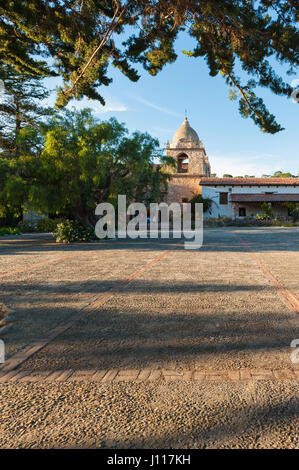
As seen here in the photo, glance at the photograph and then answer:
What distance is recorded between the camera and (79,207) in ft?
44.8

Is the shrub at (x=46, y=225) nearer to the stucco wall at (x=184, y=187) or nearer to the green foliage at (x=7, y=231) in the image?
the green foliage at (x=7, y=231)

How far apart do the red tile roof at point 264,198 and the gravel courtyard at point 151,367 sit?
99.9ft

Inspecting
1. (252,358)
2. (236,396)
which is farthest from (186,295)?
(236,396)

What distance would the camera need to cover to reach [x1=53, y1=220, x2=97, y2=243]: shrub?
1382cm

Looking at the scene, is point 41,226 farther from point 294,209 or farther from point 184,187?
point 294,209

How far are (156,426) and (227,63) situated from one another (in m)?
5.22

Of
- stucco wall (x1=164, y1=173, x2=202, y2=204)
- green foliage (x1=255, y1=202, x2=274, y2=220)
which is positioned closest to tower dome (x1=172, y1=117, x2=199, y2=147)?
stucco wall (x1=164, y1=173, x2=202, y2=204)

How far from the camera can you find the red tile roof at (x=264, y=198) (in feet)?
111

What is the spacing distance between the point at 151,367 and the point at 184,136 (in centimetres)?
3779

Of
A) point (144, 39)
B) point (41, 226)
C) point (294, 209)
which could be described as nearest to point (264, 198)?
point (294, 209)

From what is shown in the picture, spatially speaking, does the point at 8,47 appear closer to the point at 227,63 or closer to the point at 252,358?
the point at 227,63

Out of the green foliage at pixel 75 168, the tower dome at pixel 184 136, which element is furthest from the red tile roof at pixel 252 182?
the green foliage at pixel 75 168

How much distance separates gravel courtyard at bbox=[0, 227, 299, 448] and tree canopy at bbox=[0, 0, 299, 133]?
330 centimetres

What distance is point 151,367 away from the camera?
2367mm
